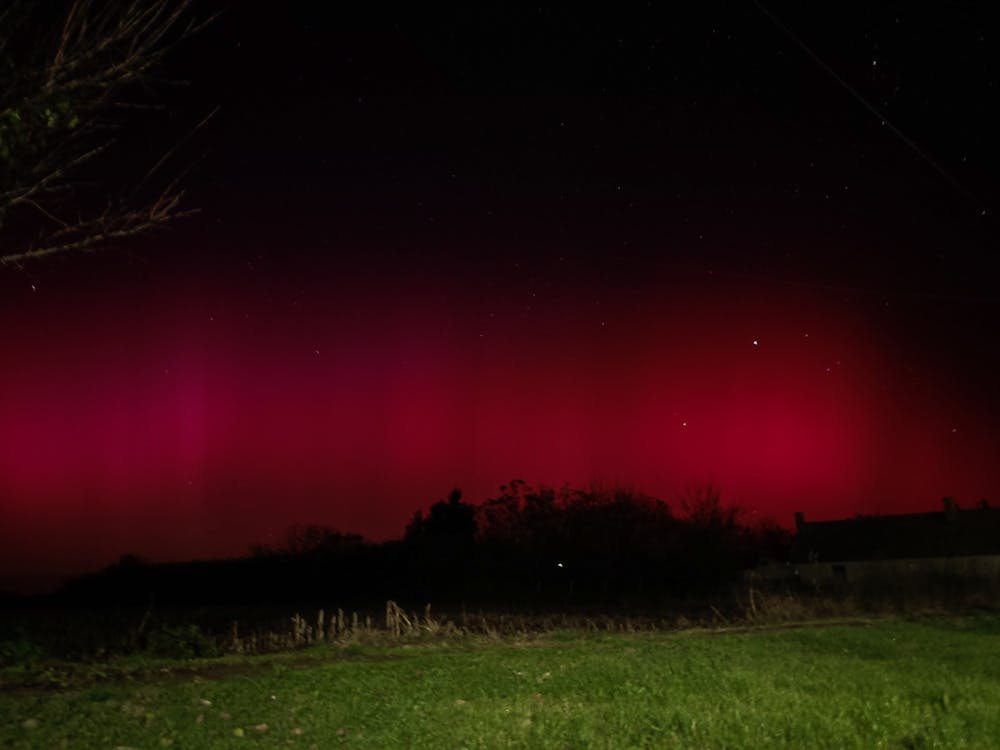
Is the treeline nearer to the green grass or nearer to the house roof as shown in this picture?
the house roof

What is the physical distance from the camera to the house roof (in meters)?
59.5

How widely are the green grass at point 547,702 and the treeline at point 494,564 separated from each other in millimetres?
33117

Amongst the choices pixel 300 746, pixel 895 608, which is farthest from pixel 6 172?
pixel 895 608

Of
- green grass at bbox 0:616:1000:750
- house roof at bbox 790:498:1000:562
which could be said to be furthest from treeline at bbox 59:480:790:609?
green grass at bbox 0:616:1000:750

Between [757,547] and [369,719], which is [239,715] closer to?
[369,719]

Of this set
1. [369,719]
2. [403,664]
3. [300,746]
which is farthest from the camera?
[403,664]

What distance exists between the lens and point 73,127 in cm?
855

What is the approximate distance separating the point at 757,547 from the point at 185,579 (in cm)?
3855

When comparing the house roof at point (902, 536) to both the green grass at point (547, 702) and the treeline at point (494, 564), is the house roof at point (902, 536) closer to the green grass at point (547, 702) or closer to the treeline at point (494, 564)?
the treeline at point (494, 564)

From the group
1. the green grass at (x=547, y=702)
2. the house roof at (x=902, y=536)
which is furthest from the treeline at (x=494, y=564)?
the green grass at (x=547, y=702)

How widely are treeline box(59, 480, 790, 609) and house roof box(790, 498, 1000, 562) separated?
393 cm

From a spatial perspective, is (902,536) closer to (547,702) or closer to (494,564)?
(494,564)

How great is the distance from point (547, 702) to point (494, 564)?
5198 cm

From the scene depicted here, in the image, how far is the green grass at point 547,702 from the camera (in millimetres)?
10789
